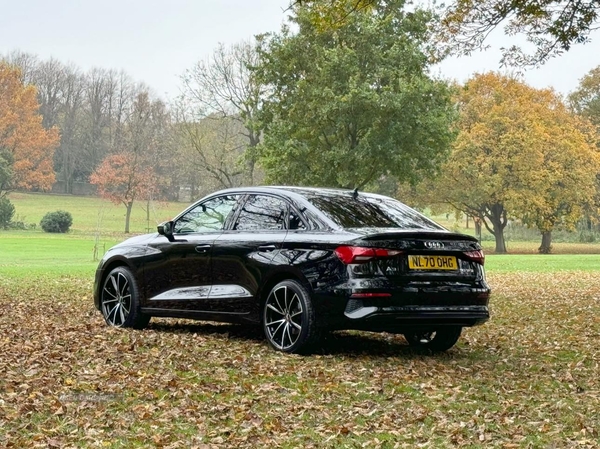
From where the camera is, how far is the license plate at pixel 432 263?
8.05 meters

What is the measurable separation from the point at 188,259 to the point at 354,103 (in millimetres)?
26717

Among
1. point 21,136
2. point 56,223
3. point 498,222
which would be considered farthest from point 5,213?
point 498,222

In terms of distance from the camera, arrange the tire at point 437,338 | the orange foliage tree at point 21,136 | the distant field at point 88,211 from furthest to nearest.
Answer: the orange foliage tree at point 21,136 < the distant field at point 88,211 < the tire at point 437,338

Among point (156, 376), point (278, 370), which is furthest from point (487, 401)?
point (156, 376)

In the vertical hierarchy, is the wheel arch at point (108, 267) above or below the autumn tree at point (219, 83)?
below

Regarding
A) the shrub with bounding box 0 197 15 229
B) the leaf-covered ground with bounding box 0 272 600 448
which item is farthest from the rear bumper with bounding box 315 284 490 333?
the shrub with bounding box 0 197 15 229

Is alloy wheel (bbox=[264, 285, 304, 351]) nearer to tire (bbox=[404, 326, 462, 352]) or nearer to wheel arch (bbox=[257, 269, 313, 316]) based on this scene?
wheel arch (bbox=[257, 269, 313, 316])

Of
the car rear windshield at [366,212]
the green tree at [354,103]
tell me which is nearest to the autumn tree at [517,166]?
the green tree at [354,103]

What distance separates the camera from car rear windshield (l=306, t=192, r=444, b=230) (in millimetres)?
8570

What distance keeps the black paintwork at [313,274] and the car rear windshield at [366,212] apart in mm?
69

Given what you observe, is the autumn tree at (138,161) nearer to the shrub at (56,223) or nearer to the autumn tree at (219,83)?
the shrub at (56,223)

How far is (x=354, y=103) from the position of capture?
117 ft

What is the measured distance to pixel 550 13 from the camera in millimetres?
16641

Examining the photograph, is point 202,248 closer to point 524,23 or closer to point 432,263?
point 432,263
